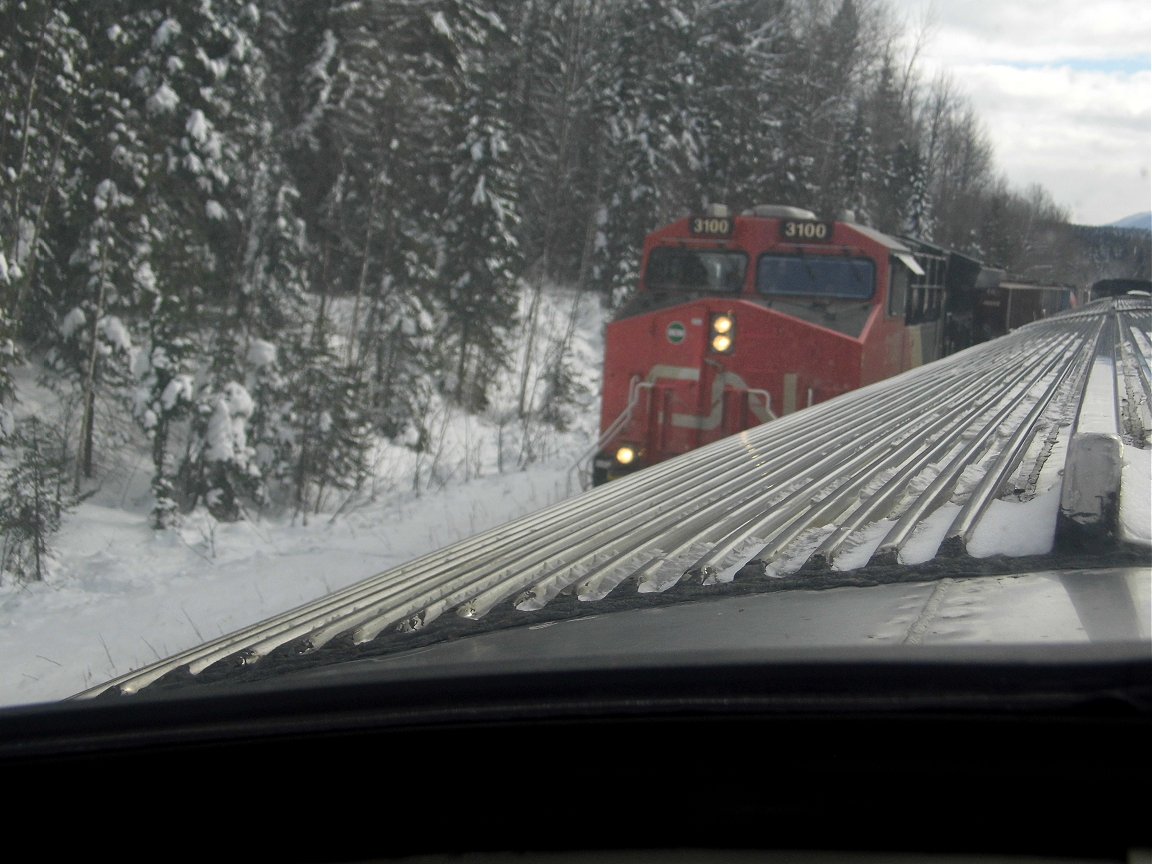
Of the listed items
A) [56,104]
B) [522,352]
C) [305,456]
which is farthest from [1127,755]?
[522,352]

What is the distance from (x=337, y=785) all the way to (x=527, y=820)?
283mm

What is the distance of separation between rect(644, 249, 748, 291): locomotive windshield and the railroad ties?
18.4ft

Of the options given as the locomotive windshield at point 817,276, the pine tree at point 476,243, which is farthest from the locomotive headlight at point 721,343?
the pine tree at point 476,243

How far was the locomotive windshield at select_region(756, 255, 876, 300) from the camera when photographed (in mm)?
10234

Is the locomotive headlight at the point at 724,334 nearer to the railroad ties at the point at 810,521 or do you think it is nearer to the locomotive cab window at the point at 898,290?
the locomotive cab window at the point at 898,290

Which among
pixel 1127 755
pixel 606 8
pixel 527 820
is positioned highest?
pixel 606 8

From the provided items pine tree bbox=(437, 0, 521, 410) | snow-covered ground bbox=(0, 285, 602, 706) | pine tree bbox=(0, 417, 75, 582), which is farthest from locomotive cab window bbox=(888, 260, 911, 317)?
pine tree bbox=(437, 0, 521, 410)

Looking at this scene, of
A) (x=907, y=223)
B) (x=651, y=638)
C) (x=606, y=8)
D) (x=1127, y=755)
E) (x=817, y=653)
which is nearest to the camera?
(x=1127, y=755)

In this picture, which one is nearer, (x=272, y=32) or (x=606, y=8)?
(x=272, y=32)

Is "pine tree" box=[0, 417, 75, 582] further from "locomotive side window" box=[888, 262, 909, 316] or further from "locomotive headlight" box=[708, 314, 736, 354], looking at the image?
"locomotive side window" box=[888, 262, 909, 316]

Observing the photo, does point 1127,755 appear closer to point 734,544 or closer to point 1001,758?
point 1001,758

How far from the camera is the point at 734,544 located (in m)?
2.94

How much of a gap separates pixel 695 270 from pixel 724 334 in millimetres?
1576

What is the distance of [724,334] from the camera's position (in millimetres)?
9688
